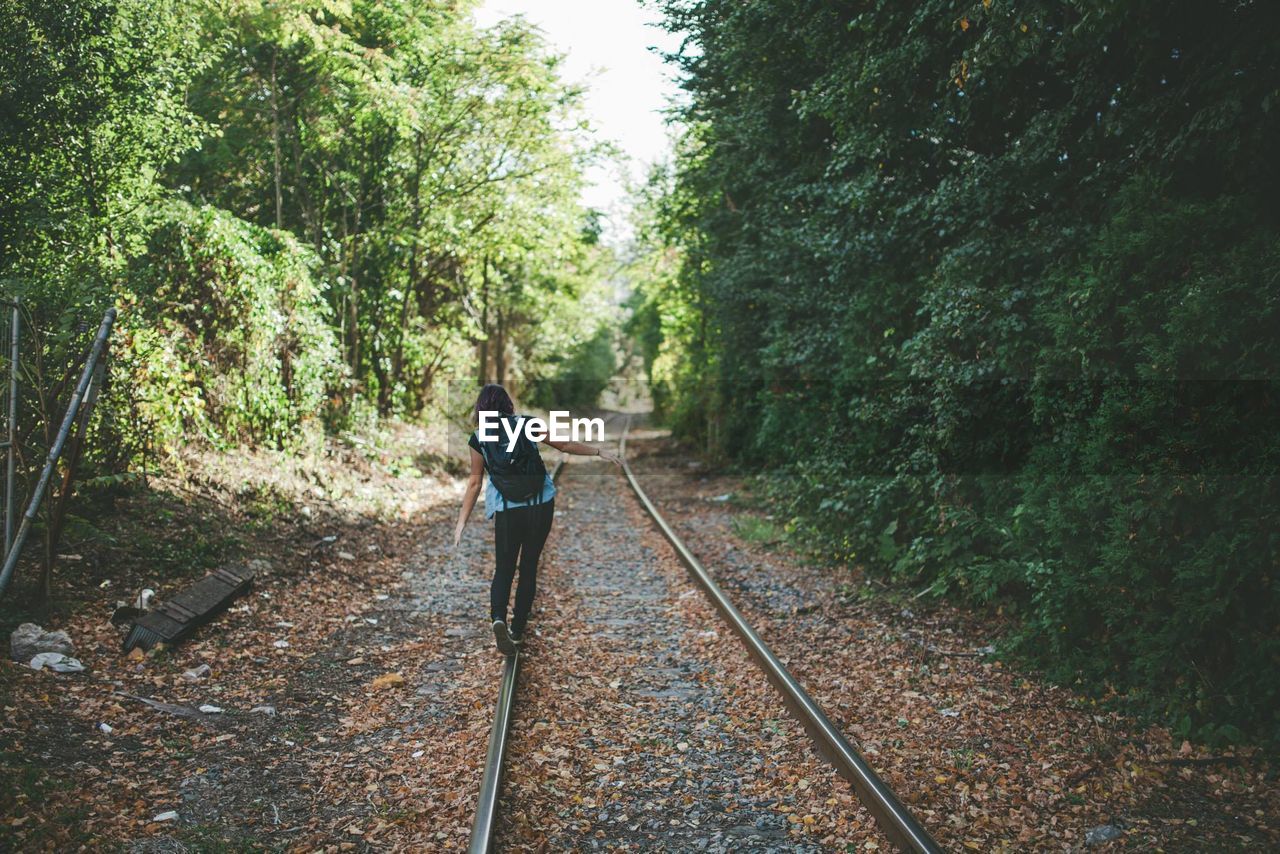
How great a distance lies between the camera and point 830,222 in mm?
10008

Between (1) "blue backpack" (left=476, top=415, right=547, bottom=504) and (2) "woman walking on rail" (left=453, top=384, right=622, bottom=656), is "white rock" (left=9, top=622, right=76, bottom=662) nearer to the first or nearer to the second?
(2) "woman walking on rail" (left=453, top=384, right=622, bottom=656)

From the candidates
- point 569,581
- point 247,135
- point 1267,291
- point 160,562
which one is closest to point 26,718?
point 160,562

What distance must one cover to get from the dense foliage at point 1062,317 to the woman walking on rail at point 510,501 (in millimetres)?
3449

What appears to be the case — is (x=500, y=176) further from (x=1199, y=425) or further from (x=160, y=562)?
(x=1199, y=425)

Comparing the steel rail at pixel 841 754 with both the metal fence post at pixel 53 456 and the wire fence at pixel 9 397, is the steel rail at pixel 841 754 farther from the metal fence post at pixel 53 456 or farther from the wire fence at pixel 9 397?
the wire fence at pixel 9 397

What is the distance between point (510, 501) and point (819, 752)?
2.81 m

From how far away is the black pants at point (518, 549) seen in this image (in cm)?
639

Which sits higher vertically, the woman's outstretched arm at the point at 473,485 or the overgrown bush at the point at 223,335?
the overgrown bush at the point at 223,335

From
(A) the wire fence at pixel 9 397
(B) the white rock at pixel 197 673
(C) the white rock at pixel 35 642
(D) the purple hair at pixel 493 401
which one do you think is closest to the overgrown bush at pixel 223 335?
(A) the wire fence at pixel 9 397

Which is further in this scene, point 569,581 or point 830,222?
point 830,222

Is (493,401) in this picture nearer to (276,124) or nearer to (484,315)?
(276,124)

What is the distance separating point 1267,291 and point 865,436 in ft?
18.1

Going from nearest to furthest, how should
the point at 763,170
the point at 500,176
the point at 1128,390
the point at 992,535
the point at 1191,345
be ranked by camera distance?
the point at 1191,345 → the point at 1128,390 → the point at 992,535 → the point at 763,170 → the point at 500,176

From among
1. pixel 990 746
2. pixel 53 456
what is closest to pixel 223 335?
pixel 53 456
